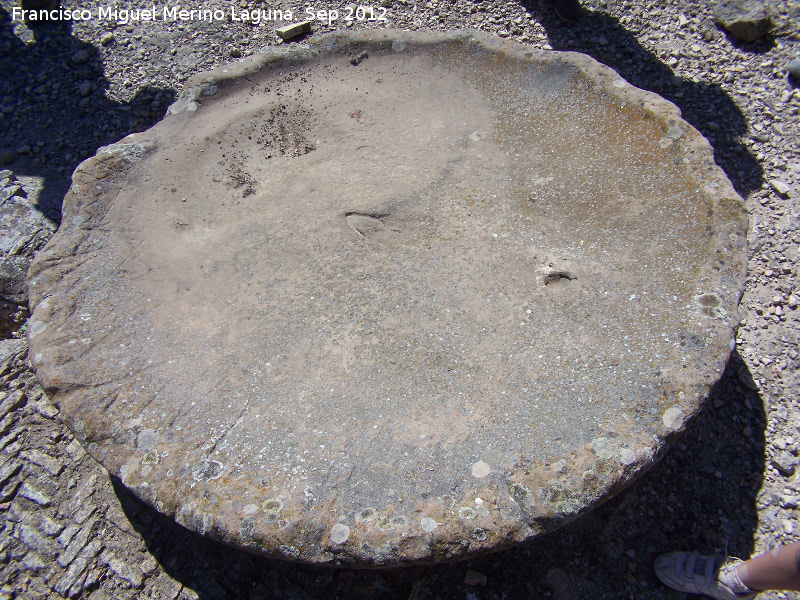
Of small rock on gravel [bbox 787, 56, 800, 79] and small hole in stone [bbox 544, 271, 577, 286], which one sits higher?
small rock on gravel [bbox 787, 56, 800, 79]

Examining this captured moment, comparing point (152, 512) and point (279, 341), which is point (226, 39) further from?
point (152, 512)

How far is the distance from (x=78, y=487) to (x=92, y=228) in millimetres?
843

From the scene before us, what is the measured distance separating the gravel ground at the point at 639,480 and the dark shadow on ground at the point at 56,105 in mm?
16

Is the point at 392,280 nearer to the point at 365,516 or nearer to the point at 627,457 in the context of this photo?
the point at 365,516

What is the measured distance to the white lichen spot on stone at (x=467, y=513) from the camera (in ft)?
3.85

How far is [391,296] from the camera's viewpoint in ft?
5.35

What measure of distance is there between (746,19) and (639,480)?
2.37m

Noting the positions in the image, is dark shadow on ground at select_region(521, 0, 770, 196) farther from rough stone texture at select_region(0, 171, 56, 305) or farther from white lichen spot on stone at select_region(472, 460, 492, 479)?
rough stone texture at select_region(0, 171, 56, 305)

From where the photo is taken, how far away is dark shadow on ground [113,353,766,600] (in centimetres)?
157

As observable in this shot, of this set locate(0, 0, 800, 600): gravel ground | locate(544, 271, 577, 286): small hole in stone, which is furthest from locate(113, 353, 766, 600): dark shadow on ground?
locate(544, 271, 577, 286): small hole in stone

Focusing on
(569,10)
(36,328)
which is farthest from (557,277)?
(569,10)

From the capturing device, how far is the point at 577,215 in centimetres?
175

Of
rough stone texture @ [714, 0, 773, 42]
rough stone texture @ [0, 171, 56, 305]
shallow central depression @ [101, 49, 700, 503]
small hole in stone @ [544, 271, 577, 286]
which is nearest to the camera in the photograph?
shallow central depression @ [101, 49, 700, 503]

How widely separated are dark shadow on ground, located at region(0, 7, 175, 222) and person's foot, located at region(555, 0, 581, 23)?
2238 millimetres
